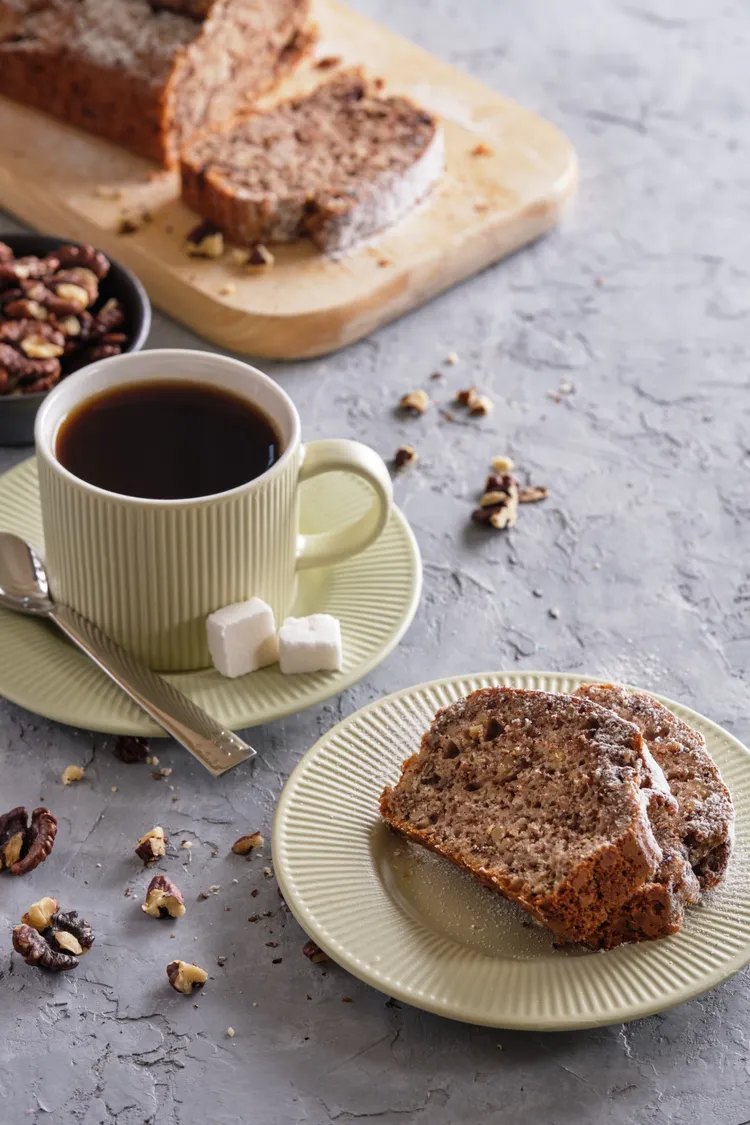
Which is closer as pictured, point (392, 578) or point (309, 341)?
point (392, 578)

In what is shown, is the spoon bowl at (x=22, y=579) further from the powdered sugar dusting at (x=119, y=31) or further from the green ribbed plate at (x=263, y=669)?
the powdered sugar dusting at (x=119, y=31)

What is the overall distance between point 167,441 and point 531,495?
2.82 ft

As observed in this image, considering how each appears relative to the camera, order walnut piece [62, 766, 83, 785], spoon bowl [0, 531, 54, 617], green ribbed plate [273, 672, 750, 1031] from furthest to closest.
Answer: spoon bowl [0, 531, 54, 617] < walnut piece [62, 766, 83, 785] < green ribbed plate [273, 672, 750, 1031]

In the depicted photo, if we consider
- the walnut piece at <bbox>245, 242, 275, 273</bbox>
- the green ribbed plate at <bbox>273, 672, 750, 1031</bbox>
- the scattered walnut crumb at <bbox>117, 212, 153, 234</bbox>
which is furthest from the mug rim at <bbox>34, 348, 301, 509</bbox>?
the scattered walnut crumb at <bbox>117, 212, 153, 234</bbox>

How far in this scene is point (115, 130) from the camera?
3.40 meters

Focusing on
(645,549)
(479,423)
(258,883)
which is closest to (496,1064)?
(258,883)

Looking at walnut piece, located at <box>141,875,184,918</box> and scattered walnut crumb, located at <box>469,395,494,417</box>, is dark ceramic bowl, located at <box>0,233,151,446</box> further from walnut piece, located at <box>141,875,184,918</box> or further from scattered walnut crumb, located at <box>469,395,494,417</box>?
walnut piece, located at <box>141,875,184,918</box>

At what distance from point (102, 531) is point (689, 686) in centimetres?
105

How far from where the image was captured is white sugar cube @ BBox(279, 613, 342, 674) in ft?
6.83

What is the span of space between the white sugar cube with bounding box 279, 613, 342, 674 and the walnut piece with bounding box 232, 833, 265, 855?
0.88 feet

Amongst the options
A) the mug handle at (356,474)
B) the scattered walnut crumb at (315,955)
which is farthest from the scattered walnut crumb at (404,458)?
the scattered walnut crumb at (315,955)

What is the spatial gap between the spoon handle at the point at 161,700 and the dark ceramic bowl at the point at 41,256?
58 centimetres

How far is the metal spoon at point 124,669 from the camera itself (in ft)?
6.48

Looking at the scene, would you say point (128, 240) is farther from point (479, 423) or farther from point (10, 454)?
point (479, 423)
